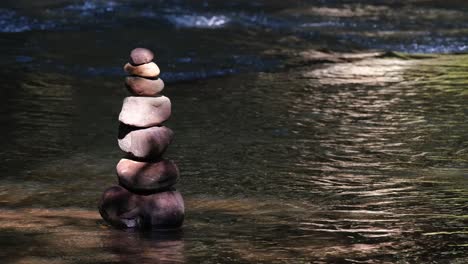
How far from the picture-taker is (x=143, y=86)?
5.87 meters

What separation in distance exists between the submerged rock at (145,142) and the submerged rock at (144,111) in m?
0.04

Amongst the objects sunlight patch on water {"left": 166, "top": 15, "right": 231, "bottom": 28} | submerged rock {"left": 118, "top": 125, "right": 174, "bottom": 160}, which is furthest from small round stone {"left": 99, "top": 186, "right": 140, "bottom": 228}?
sunlight patch on water {"left": 166, "top": 15, "right": 231, "bottom": 28}

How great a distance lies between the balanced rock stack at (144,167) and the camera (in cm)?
579

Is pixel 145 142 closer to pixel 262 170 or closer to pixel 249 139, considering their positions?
pixel 262 170

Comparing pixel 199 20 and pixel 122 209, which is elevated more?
pixel 122 209

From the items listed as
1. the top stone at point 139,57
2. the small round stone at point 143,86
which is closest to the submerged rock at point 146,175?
the small round stone at point 143,86

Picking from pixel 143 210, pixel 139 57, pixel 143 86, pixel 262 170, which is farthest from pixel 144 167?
pixel 262 170

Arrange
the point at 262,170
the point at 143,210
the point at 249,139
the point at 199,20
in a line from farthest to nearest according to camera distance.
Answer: the point at 199,20 → the point at 249,139 → the point at 262,170 → the point at 143,210

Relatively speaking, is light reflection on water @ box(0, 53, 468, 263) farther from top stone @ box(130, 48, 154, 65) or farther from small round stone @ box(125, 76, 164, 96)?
top stone @ box(130, 48, 154, 65)

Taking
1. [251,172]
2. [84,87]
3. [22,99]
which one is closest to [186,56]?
[84,87]

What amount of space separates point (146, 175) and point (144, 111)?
338mm

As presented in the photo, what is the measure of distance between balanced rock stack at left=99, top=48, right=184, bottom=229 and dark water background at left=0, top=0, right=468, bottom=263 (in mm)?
120

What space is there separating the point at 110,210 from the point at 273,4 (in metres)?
14.2

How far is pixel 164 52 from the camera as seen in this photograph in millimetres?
14258
